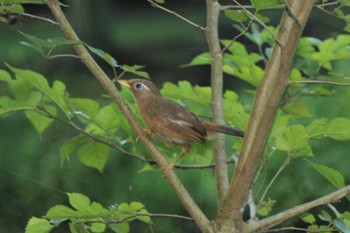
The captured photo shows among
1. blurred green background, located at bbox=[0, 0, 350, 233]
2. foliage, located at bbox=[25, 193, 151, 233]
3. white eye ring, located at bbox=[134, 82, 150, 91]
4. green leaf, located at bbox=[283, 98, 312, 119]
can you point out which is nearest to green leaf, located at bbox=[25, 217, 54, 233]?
foliage, located at bbox=[25, 193, 151, 233]

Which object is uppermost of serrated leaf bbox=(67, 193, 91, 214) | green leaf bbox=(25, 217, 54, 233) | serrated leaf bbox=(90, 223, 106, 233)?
serrated leaf bbox=(67, 193, 91, 214)

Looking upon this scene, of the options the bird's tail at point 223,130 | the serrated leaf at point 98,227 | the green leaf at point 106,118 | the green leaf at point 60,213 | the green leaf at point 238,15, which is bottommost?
the serrated leaf at point 98,227

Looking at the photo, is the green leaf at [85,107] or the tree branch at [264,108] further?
the green leaf at [85,107]

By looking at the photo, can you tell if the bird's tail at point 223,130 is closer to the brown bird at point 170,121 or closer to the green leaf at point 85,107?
the brown bird at point 170,121

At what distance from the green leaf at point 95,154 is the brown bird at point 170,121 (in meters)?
0.07

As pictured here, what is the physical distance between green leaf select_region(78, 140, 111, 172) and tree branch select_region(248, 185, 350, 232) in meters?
0.28

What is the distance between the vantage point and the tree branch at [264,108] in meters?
0.66

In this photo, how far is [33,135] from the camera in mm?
1691

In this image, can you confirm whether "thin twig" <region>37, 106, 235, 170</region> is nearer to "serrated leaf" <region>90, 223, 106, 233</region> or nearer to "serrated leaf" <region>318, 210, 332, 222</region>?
"serrated leaf" <region>90, 223, 106, 233</region>

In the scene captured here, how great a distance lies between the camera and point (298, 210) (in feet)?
2.44

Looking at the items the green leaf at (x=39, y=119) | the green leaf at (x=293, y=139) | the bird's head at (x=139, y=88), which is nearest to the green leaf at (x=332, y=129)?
the green leaf at (x=293, y=139)

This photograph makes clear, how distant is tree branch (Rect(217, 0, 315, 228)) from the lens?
0.66m

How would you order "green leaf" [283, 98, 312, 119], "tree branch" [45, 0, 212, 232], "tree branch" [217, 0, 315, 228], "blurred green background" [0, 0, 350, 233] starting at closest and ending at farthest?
"tree branch" [217, 0, 315, 228] → "tree branch" [45, 0, 212, 232] → "green leaf" [283, 98, 312, 119] → "blurred green background" [0, 0, 350, 233]

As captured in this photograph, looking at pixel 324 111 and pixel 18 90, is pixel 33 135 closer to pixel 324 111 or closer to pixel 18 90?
pixel 324 111
